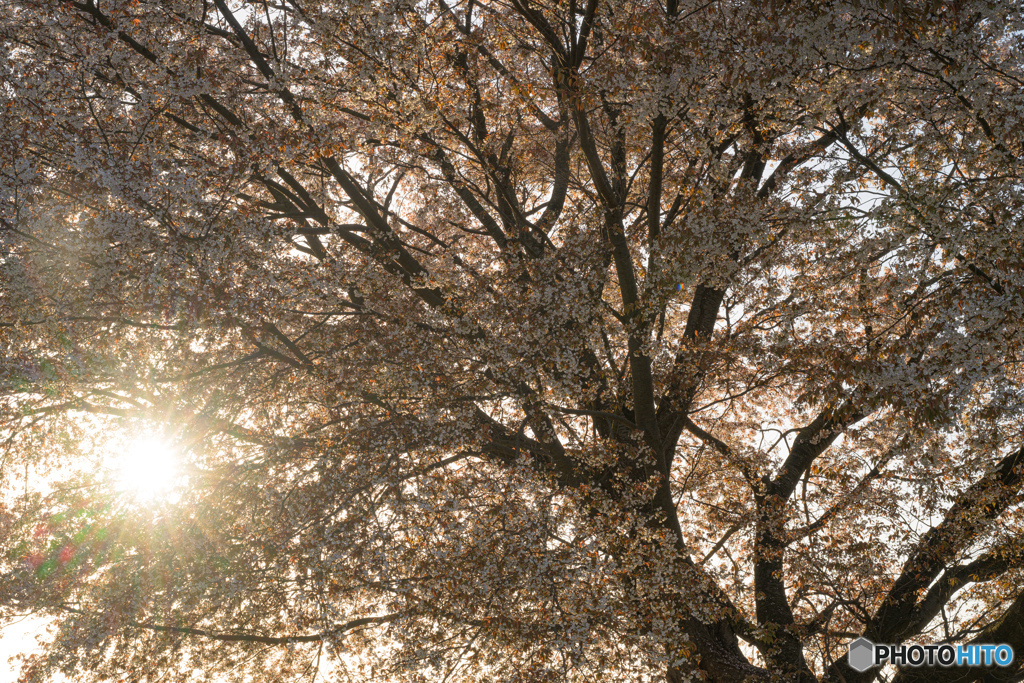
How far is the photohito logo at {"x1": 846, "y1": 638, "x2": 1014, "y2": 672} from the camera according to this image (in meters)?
9.45

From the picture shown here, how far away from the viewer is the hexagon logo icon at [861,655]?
10.6 metres

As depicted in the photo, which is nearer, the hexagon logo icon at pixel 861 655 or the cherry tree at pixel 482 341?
the cherry tree at pixel 482 341

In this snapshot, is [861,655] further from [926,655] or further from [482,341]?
[482,341]

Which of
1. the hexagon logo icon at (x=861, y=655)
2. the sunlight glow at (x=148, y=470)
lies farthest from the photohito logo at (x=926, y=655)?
the sunlight glow at (x=148, y=470)

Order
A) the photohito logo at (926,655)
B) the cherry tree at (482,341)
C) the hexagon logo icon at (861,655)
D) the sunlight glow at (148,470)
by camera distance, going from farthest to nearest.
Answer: the hexagon logo icon at (861,655) < the sunlight glow at (148,470) < the photohito logo at (926,655) < the cherry tree at (482,341)

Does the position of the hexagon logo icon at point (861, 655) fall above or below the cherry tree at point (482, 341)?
below

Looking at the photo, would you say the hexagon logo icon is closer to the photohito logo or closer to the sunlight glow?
the photohito logo

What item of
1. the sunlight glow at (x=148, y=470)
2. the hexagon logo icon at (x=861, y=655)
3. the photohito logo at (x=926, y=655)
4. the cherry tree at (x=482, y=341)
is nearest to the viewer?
the cherry tree at (x=482, y=341)

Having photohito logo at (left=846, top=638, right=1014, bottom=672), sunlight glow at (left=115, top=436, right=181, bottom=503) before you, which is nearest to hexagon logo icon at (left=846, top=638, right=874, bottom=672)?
photohito logo at (left=846, top=638, right=1014, bottom=672)

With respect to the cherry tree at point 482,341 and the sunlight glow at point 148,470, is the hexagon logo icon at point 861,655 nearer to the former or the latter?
the cherry tree at point 482,341

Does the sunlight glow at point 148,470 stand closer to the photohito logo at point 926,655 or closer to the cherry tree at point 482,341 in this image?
the cherry tree at point 482,341

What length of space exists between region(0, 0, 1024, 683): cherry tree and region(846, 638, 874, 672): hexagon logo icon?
0.17 m

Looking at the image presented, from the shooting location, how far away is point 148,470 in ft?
33.3

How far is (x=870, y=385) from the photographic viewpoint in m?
7.79
